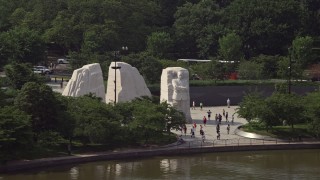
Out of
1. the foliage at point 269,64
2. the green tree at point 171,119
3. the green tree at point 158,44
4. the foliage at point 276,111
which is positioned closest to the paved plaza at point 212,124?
the green tree at point 171,119

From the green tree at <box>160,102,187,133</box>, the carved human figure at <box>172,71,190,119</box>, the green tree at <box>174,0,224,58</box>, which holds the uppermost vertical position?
the green tree at <box>174,0,224,58</box>

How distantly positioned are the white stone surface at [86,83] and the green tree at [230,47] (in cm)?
3271

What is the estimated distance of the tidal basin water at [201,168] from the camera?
1762 inches

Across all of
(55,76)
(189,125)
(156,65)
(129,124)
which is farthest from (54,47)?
(129,124)

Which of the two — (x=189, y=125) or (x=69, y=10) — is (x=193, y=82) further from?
(x=69, y=10)

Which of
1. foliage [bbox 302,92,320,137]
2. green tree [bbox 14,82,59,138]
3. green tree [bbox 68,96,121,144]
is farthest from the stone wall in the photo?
green tree [bbox 14,82,59,138]

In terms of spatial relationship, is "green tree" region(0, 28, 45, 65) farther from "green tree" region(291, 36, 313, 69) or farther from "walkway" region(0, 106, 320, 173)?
"walkway" region(0, 106, 320, 173)

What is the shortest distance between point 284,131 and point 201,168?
35.2 feet

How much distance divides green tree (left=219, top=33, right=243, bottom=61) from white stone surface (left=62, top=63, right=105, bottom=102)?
3271cm

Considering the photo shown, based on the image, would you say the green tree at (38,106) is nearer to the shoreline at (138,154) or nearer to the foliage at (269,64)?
→ the shoreline at (138,154)

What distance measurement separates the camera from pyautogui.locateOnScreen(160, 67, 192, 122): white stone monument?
199ft

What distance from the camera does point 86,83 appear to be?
59844 millimetres

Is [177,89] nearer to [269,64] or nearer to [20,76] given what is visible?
[20,76]

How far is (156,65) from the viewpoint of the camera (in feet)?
252
